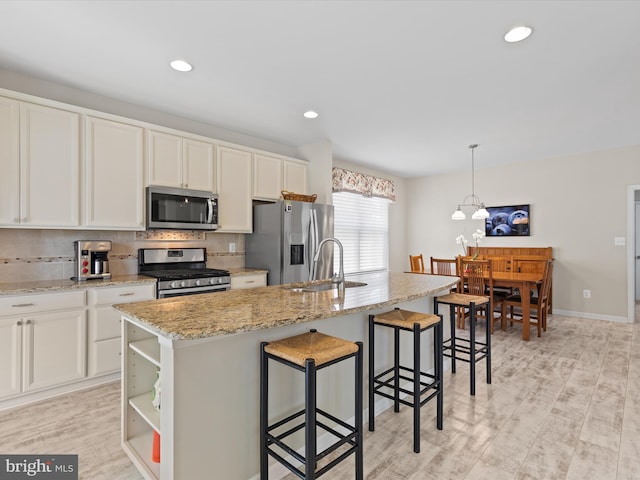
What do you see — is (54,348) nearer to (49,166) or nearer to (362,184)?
(49,166)

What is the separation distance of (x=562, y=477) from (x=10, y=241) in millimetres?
3975

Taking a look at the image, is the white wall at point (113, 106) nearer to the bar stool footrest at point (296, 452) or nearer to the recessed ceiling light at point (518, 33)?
the recessed ceiling light at point (518, 33)

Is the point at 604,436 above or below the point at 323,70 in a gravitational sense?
below

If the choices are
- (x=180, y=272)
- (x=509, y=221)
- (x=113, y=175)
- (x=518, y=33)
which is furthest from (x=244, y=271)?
(x=509, y=221)

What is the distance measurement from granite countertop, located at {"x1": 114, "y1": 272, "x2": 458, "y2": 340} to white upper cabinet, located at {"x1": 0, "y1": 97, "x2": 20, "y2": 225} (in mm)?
1522

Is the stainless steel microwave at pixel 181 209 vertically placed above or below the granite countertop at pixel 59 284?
above

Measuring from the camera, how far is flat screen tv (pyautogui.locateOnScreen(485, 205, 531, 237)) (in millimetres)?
5461

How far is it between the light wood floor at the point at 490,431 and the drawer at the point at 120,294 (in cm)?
70

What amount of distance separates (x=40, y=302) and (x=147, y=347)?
4.68ft

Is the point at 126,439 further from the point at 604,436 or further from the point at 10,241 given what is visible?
the point at 604,436

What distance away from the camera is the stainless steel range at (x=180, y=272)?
309 centimetres

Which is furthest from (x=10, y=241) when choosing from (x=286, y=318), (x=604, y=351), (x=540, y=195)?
(x=540, y=195)

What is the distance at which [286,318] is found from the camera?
1494 mm

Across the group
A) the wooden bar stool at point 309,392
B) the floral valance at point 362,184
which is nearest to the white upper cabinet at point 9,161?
the wooden bar stool at point 309,392
